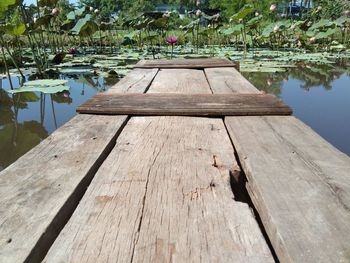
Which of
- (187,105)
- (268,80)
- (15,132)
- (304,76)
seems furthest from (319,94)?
(15,132)

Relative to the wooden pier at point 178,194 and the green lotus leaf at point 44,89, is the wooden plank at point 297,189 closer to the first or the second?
the wooden pier at point 178,194

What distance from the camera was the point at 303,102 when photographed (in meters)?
3.46

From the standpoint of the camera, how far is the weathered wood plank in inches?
67.6

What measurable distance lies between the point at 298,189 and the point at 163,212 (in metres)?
0.33

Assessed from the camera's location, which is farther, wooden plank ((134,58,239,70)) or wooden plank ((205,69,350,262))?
wooden plank ((134,58,239,70))

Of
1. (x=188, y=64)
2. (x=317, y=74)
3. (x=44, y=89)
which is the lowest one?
(x=317, y=74)

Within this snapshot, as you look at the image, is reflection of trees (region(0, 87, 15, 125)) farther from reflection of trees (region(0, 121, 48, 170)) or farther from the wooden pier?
the wooden pier

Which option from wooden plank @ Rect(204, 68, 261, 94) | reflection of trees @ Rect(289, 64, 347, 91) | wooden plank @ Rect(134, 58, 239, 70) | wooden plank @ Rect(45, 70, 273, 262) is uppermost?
wooden plank @ Rect(45, 70, 273, 262)

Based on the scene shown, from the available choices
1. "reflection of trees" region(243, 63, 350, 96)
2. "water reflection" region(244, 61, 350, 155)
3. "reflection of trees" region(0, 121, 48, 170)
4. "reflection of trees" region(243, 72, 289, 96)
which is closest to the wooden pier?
"reflection of trees" region(0, 121, 48, 170)

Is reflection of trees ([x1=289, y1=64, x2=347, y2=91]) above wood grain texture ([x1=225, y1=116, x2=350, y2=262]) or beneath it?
beneath

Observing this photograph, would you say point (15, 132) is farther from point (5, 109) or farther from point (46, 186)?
point (46, 186)

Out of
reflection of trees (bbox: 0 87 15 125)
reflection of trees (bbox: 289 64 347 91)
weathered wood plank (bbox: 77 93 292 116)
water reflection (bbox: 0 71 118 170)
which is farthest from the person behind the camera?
reflection of trees (bbox: 289 64 347 91)

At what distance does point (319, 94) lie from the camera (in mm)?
3822

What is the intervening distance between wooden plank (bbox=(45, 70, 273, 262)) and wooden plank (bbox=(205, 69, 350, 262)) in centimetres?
5
